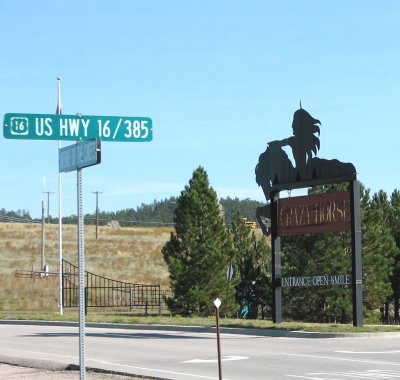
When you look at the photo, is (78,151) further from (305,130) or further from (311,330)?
(305,130)

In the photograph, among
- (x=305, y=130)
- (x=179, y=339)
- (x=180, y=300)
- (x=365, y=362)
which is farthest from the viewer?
(x=180, y=300)

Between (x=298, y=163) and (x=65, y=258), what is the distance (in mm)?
48068

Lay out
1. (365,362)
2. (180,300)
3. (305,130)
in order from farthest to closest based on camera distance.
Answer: (180,300) → (305,130) → (365,362)

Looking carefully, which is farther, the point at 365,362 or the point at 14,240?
the point at 14,240

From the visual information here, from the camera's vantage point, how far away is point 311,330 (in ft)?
82.5

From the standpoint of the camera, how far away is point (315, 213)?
1097 inches

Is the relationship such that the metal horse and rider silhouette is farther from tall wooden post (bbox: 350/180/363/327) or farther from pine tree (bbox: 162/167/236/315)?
pine tree (bbox: 162/167/236/315)

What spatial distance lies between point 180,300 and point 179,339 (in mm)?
14583

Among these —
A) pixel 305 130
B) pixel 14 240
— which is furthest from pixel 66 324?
pixel 14 240

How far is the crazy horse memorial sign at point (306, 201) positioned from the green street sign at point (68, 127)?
1644 cm

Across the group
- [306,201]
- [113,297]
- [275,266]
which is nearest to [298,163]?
[306,201]

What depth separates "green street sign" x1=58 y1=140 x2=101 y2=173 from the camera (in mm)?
9477

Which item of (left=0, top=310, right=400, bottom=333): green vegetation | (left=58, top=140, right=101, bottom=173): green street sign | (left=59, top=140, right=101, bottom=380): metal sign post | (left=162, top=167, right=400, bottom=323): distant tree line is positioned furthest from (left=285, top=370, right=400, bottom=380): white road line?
(left=162, top=167, right=400, bottom=323): distant tree line

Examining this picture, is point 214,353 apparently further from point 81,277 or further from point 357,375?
point 81,277
